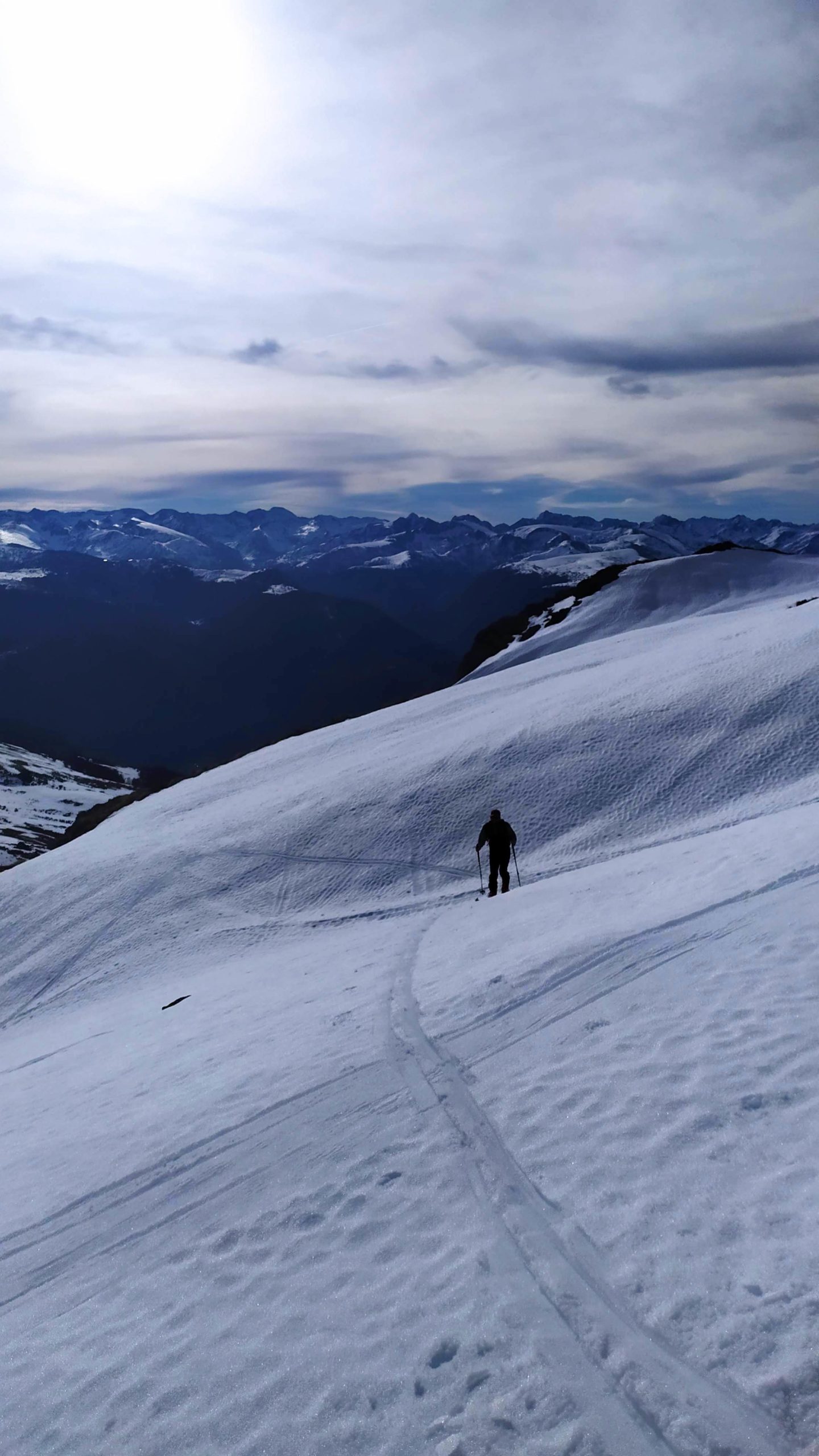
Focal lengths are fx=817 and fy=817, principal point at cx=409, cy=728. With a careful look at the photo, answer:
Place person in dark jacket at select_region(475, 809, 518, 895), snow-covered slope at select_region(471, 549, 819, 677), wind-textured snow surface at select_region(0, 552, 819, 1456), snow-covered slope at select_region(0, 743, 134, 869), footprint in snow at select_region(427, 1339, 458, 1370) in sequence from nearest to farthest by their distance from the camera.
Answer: wind-textured snow surface at select_region(0, 552, 819, 1456), footprint in snow at select_region(427, 1339, 458, 1370), person in dark jacket at select_region(475, 809, 518, 895), snow-covered slope at select_region(471, 549, 819, 677), snow-covered slope at select_region(0, 743, 134, 869)

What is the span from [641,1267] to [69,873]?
83.3 ft

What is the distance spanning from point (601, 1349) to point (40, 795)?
471 ft

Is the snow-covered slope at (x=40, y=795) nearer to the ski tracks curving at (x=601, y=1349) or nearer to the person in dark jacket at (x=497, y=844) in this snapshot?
the person in dark jacket at (x=497, y=844)

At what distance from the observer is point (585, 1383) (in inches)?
204

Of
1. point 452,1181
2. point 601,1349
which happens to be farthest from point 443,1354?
point 452,1181

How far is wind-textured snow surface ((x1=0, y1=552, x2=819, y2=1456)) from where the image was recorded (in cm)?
529

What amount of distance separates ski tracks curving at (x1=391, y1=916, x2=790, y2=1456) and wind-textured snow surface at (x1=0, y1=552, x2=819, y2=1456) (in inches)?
0.8

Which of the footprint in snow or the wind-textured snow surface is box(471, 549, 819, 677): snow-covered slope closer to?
the wind-textured snow surface

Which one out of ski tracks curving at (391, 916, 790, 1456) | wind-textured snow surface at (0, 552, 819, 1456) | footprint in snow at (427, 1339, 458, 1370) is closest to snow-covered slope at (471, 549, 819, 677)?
wind-textured snow surface at (0, 552, 819, 1456)

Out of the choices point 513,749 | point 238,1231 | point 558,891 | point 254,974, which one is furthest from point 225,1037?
point 513,749

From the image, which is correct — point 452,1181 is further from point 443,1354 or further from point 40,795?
point 40,795

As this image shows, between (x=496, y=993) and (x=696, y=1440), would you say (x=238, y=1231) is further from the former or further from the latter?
(x=496, y=993)

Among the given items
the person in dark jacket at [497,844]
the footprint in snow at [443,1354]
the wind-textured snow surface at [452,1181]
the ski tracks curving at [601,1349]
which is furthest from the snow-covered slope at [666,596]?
the footprint in snow at [443,1354]

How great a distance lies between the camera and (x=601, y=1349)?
5.40 meters
